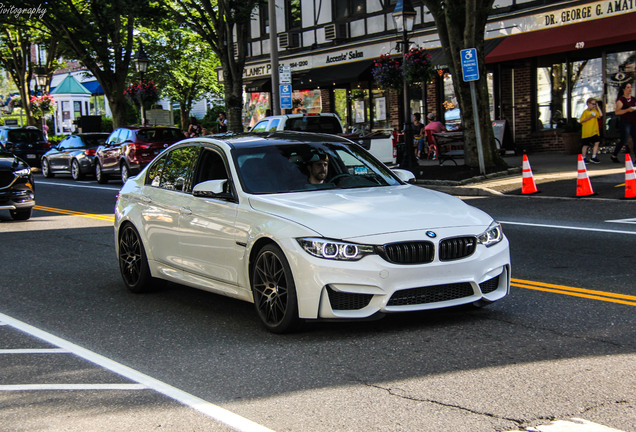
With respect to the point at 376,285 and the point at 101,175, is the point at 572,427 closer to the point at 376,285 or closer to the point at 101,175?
the point at 376,285

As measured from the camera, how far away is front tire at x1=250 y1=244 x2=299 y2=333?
6.14m

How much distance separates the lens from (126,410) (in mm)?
4820

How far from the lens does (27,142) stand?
126 ft

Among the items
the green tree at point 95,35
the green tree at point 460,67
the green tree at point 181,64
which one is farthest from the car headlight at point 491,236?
the green tree at point 181,64

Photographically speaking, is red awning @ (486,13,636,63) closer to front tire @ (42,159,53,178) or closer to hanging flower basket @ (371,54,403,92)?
hanging flower basket @ (371,54,403,92)

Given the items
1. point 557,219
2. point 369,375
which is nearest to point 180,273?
point 369,375

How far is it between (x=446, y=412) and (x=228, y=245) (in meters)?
2.85

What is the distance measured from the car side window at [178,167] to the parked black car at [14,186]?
8.80 m

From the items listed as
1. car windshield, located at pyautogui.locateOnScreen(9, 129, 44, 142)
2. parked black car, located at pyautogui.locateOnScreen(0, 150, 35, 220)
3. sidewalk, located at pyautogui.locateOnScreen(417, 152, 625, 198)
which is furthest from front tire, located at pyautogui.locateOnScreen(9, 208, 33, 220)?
car windshield, located at pyautogui.locateOnScreen(9, 129, 44, 142)

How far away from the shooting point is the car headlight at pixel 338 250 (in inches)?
234

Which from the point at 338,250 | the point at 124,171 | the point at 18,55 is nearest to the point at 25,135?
the point at 18,55

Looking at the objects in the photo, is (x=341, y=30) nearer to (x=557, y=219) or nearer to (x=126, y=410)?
(x=557, y=219)

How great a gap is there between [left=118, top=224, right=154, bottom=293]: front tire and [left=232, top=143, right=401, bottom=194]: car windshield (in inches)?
67.6

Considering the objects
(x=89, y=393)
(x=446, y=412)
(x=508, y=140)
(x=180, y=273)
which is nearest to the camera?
→ (x=446, y=412)
